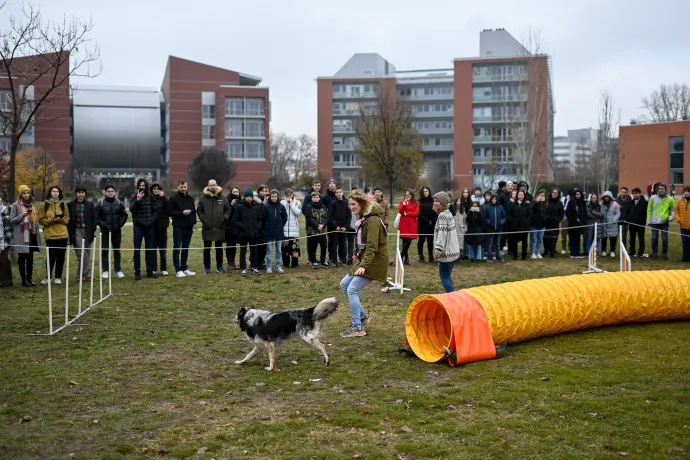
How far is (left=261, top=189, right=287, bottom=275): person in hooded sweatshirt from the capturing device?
1748 centimetres

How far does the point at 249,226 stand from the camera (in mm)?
17344

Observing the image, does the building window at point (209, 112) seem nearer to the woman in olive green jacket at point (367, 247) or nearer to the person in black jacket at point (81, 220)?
the person in black jacket at point (81, 220)

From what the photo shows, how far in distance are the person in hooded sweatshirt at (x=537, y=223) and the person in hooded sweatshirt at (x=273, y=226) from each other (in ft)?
24.0

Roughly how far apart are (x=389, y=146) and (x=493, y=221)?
3020cm

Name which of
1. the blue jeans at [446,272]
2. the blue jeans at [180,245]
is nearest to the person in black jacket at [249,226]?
the blue jeans at [180,245]

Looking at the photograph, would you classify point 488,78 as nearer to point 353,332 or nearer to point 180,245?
point 180,245

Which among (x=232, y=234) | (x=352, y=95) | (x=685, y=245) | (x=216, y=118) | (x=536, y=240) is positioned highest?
(x=352, y=95)

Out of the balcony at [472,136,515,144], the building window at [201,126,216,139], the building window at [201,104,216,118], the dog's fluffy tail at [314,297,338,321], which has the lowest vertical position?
the dog's fluffy tail at [314,297,338,321]

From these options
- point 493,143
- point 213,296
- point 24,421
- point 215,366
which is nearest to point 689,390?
point 215,366

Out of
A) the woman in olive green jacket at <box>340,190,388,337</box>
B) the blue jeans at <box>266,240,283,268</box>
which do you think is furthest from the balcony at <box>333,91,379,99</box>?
the woman in olive green jacket at <box>340,190,388,337</box>

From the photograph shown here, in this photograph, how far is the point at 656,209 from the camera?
66.5 feet

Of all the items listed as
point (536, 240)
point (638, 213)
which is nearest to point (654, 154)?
point (638, 213)

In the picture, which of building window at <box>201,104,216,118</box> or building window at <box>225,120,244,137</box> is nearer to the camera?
building window at <box>225,120,244,137</box>

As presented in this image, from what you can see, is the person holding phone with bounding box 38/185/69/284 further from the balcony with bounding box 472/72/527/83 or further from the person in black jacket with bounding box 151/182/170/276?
the balcony with bounding box 472/72/527/83
